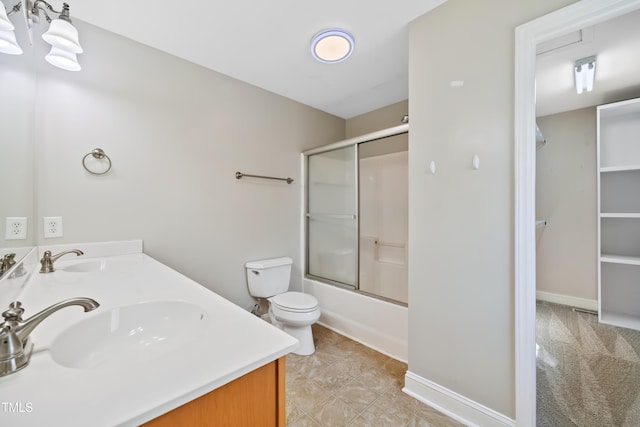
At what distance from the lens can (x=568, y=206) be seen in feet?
7.53

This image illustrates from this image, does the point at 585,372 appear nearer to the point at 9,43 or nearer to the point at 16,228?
the point at 16,228

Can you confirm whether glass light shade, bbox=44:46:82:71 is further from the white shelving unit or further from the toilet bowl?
the white shelving unit

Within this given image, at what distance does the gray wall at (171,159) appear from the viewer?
1.45 m

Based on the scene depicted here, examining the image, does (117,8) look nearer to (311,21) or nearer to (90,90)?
(90,90)

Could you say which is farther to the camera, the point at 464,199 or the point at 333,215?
the point at 333,215

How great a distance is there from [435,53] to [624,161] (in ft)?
6.47

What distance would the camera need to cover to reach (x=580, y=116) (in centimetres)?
225

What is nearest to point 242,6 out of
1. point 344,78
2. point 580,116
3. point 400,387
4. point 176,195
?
point 344,78

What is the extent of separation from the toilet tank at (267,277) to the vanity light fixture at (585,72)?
8.45 feet

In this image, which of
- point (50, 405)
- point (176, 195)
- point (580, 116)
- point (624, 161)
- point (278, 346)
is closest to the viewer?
point (50, 405)

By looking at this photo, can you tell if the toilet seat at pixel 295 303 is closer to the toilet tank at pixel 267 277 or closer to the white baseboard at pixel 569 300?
the toilet tank at pixel 267 277

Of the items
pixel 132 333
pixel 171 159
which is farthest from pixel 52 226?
pixel 132 333

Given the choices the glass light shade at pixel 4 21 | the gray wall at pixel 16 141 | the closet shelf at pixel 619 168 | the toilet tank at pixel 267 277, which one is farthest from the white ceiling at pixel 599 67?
the gray wall at pixel 16 141

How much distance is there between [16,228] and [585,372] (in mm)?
3231
